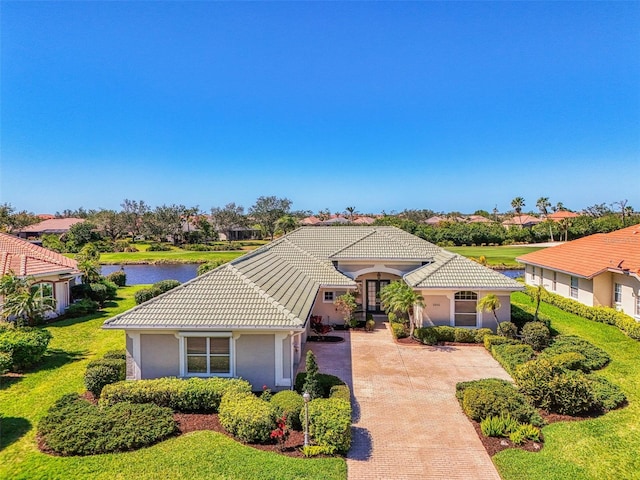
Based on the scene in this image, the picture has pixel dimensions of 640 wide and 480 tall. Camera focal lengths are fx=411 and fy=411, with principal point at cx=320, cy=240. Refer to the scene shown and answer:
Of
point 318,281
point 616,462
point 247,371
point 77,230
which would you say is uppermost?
point 77,230

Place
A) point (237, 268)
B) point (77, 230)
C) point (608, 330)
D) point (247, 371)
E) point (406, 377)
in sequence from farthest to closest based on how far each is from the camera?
point (77, 230) → point (608, 330) → point (237, 268) → point (406, 377) → point (247, 371)

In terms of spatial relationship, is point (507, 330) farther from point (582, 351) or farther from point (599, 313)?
point (599, 313)

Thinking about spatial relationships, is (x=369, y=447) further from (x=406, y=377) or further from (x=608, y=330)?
(x=608, y=330)

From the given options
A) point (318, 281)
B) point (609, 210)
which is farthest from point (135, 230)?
point (609, 210)

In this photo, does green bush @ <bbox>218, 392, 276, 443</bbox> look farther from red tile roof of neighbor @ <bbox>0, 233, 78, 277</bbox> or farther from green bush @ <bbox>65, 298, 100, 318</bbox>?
green bush @ <bbox>65, 298, 100, 318</bbox>

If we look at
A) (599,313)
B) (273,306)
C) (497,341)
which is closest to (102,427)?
(273,306)

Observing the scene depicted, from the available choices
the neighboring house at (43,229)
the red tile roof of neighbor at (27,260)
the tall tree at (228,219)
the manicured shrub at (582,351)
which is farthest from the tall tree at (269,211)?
the manicured shrub at (582,351)
